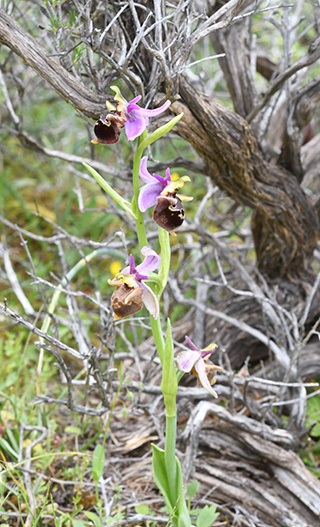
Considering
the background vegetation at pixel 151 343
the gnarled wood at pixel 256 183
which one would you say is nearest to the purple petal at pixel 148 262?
the background vegetation at pixel 151 343

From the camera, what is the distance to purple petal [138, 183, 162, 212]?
1.03m

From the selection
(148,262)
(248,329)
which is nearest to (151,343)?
(248,329)

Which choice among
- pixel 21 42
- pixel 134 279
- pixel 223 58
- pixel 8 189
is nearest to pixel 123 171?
pixel 223 58

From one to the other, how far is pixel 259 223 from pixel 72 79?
944 mm

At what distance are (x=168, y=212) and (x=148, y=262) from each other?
12 centimetres

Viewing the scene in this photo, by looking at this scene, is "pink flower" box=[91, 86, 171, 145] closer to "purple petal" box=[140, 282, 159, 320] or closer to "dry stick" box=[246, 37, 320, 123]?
"purple petal" box=[140, 282, 159, 320]

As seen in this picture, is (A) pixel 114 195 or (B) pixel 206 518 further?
(B) pixel 206 518

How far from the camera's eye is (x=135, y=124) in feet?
3.41

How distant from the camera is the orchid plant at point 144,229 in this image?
101 centimetres

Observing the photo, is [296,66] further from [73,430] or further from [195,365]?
[73,430]

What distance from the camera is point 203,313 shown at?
82.0 inches

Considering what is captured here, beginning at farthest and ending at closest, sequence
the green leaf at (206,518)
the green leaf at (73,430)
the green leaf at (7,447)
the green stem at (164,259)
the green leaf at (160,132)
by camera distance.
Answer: the green leaf at (73,430), the green leaf at (7,447), the green leaf at (206,518), the green stem at (164,259), the green leaf at (160,132)

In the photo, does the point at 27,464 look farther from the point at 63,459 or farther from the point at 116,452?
the point at 116,452

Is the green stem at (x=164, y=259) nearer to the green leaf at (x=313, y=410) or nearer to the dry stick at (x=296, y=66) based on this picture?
the dry stick at (x=296, y=66)
